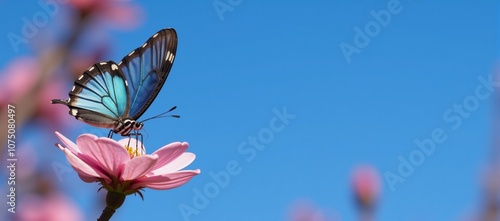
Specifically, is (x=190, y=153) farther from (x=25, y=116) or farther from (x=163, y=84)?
(x=25, y=116)

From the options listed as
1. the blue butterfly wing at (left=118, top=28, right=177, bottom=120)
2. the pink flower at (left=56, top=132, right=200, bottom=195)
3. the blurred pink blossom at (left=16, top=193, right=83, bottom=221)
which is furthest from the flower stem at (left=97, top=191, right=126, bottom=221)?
the blurred pink blossom at (left=16, top=193, right=83, bottom=221)

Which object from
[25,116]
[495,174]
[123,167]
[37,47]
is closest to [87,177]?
Answer: [123,167]

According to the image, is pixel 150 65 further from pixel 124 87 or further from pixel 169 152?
pixel 169 152

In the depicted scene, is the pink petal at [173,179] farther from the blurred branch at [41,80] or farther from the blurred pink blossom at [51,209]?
the blurred pink blossom at [51,209]

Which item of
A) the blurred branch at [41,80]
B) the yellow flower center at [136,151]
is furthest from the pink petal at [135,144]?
the blurred branch at [41,80]

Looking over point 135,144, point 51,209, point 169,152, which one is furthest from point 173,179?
point 51,209

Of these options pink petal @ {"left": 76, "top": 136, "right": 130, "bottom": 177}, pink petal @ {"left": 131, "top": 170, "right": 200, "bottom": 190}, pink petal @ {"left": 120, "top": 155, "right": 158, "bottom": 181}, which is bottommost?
pink petal @ {"left": 131, "top": 170, "right": 200, "bottom": 190}

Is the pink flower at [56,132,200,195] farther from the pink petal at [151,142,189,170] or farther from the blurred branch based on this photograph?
the blurred branch
